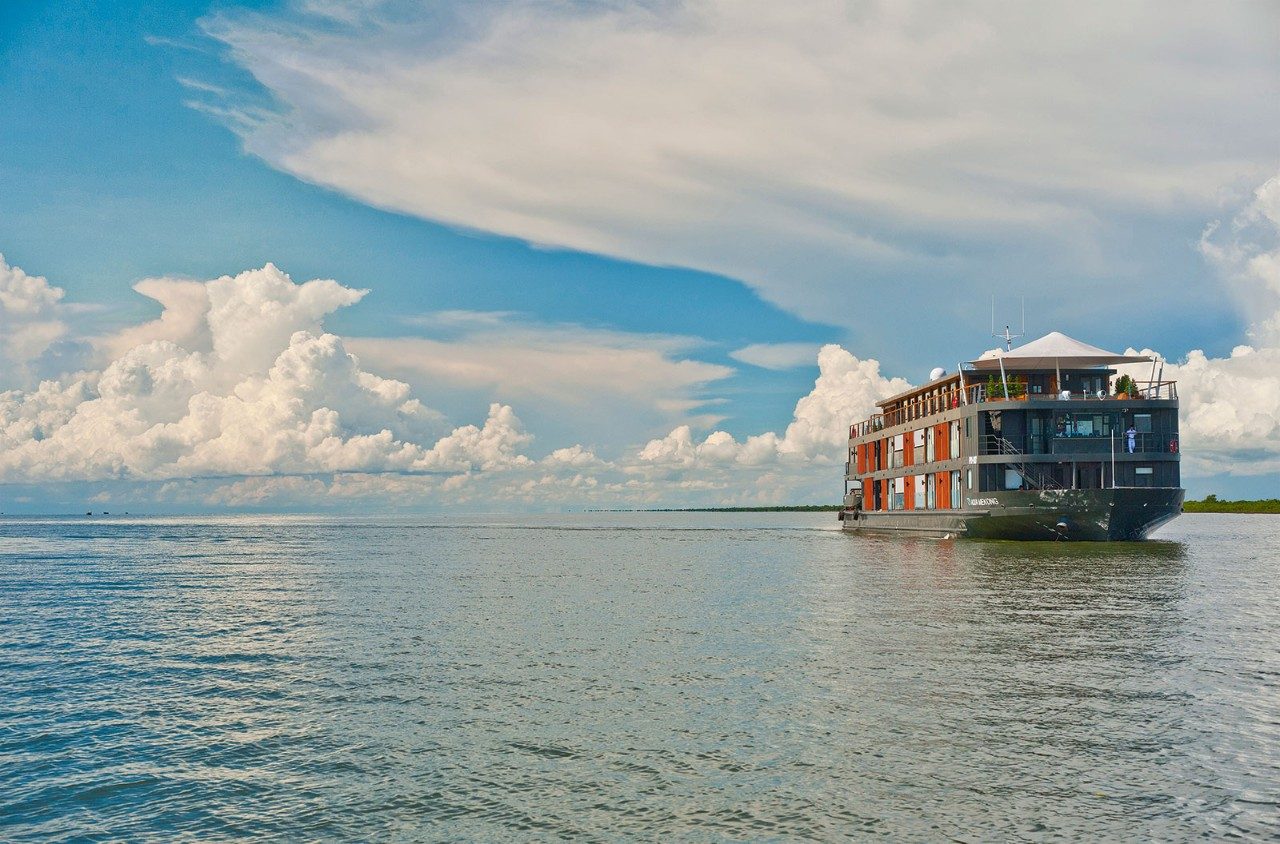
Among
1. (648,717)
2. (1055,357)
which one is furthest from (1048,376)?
(648,717)

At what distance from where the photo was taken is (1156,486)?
62531mm

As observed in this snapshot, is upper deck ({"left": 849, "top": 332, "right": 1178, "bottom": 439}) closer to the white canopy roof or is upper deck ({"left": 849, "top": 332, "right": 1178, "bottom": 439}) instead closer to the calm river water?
the white canopy roof

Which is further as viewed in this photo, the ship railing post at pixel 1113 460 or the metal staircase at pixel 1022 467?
the metal staircase at pixel 1022 467

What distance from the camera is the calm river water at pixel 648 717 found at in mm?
11992

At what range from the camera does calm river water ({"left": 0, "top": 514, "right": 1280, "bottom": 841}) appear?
12.0 metres

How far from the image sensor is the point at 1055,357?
220 feet

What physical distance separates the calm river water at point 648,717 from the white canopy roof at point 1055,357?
33924 mm

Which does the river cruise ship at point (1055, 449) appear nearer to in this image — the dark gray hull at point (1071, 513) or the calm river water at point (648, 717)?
the dark gray hull at point (1071, 513)

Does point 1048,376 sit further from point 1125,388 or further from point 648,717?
point 648,717

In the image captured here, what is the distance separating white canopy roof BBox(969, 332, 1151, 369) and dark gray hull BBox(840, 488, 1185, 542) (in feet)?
32.3

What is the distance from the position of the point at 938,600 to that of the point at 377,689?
2119cm

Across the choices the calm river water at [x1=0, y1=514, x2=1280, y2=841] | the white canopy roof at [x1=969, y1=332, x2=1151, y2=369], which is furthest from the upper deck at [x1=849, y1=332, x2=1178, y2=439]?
the calm river water at [x1=0, y1=514, x2=1280, y2=841]

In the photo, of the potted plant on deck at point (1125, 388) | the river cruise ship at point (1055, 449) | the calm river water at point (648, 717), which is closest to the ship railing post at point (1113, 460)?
the river cruise ship at point (1055, 449)

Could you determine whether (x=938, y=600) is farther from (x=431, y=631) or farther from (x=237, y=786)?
(x=237, y=786)
